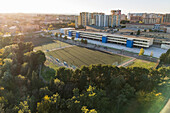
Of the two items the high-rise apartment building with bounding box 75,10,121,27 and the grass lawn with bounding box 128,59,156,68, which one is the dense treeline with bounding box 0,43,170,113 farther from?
the high-rise apartment building with bounding box 75,10,121,27

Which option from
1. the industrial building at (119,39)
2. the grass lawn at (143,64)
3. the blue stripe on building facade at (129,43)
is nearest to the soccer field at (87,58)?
the grass lawn at (143,64)

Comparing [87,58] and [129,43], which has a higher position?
[129,43]

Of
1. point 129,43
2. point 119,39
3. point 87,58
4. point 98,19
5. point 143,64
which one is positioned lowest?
point 143,64

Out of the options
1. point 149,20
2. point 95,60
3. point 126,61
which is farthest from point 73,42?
point 149,20

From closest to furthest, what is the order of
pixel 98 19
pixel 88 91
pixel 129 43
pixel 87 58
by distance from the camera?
pixel 88 91 < pixel 87 58 < pixel 129 43 < pixel 98 19

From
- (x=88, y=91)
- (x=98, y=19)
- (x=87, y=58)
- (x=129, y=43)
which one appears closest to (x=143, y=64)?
(x=87, y=58)

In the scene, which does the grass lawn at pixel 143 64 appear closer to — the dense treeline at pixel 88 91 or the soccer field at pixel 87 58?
the soccer field at pixel 87 58

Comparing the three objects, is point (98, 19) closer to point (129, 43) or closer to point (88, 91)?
point (129, 43)

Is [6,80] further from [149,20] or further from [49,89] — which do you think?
[149,20]
